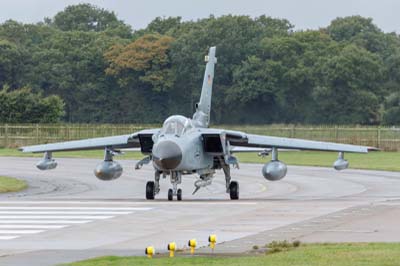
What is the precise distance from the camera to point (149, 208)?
92.2 feet

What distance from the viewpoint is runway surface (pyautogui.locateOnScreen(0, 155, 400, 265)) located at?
1941cm

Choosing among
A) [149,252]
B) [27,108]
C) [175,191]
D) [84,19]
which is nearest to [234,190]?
[175,191]

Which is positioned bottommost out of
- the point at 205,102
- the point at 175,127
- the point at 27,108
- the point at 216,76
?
the point at 175,127

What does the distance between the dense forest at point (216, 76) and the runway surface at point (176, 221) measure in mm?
43056

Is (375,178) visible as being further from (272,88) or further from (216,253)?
(272,88)

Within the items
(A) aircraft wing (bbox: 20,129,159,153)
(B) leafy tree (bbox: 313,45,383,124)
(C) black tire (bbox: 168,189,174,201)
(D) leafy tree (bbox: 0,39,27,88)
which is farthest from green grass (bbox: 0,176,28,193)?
(D) leafy tree (bbox: 0,39,27,88)

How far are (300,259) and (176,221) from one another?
8.16m

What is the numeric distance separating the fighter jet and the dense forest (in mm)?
44899

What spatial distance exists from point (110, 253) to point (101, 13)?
117m

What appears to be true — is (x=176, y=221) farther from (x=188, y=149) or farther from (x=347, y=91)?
(x=347, y=91)

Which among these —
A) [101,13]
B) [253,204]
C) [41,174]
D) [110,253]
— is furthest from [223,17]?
[110,253]

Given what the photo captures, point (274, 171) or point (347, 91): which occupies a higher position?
point (347, 91)

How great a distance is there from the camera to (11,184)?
4100cm

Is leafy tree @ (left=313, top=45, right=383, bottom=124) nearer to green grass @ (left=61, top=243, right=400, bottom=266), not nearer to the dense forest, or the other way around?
the dense forest
